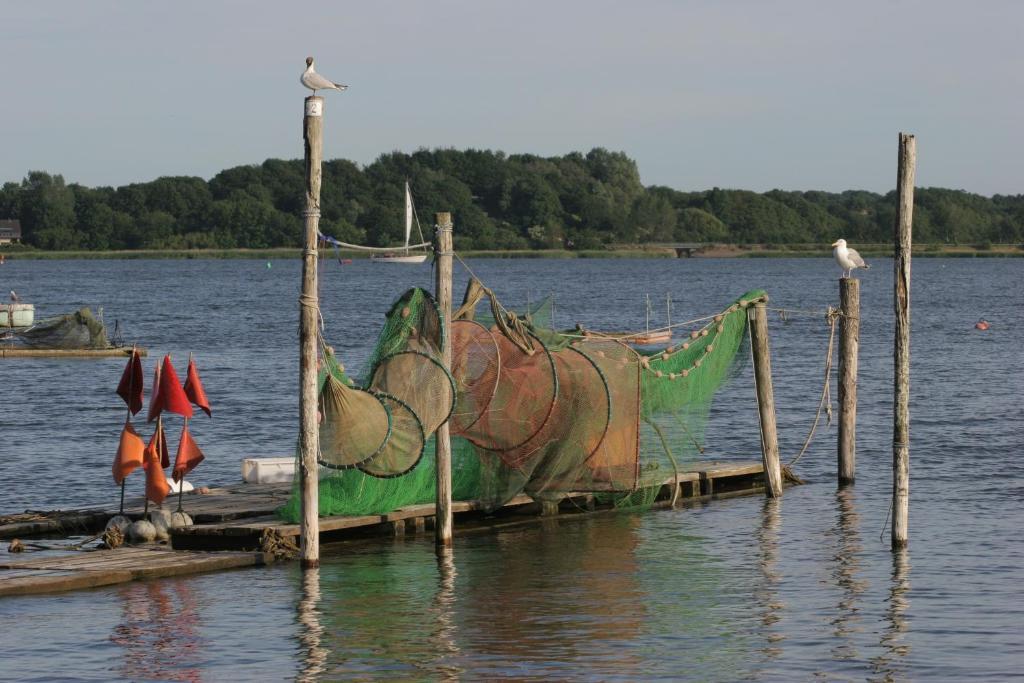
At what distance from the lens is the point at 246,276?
564 ft

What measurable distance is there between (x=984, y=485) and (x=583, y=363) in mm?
8996

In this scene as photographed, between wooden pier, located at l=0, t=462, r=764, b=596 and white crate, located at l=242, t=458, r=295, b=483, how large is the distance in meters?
0.29

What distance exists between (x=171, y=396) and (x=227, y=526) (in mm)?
1837

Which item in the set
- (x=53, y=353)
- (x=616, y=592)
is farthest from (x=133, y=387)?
(x=53, y=353)

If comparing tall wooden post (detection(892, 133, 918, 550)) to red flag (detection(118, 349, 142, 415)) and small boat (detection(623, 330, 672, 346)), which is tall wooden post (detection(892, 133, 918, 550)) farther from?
red flag (detection(118, 349, 142, 415))

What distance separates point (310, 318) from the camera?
17.8 meters

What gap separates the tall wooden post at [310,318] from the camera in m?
17.5

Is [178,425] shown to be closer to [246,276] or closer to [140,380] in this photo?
[140,380]

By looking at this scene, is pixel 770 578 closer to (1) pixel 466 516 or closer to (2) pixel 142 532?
(1) pixel 466 516

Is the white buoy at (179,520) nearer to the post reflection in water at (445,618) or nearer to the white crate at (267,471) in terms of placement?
the post reflection in water at (445,618)

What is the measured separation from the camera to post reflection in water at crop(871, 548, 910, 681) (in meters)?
15.5

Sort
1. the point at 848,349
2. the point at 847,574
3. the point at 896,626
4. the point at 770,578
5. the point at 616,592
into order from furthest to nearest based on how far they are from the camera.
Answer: the point at 848,349, the point at 847,574, the point at 770,578, the point at 616,592, the point at 896,626

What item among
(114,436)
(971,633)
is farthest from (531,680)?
(114,436)

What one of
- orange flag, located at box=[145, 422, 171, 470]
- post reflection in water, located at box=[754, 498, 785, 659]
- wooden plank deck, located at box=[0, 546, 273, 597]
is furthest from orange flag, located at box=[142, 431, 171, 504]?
→ post reflection in water, located at box=[754, 498, 785, 659]
